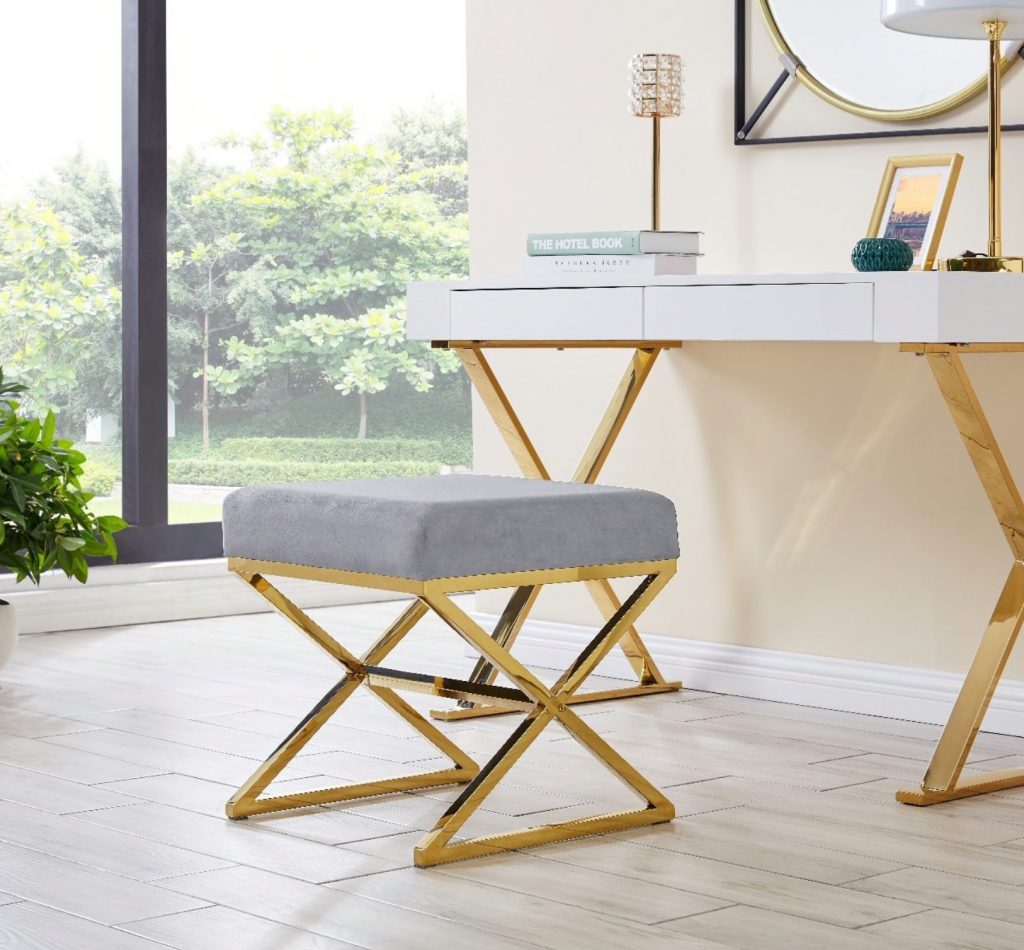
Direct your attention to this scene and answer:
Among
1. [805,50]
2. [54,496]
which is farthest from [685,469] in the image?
[54,496]

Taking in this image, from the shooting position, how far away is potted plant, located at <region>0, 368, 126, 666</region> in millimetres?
3646

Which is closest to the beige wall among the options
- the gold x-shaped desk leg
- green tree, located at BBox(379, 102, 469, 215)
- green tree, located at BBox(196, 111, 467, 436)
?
the gold x-shaped desk leg

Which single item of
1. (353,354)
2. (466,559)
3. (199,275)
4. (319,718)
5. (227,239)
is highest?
(227,239)

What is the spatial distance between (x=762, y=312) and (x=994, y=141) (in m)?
0.47

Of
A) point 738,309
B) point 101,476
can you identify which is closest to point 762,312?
point 738,309

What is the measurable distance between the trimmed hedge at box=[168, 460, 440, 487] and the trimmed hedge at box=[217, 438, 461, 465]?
1cm

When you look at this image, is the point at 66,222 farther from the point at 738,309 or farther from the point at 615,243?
the point at 738,309

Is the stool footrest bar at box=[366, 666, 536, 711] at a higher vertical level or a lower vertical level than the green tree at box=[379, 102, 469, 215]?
lower

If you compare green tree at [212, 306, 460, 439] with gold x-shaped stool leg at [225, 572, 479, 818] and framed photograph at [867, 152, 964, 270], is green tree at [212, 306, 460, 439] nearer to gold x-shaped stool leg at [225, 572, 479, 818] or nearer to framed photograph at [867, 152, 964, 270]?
framed photograph at [867, 152, 964, 270]

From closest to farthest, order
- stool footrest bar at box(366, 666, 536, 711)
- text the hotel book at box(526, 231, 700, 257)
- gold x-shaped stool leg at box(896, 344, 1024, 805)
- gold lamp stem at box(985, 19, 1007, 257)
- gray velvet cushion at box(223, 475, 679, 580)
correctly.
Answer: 1. gray velvet cushion at box(223, 475, 679, 580)
2. stool footrest bar at box(366, 666, 536, 711)
3. gold x-shaped stool leg at box(896, 344, 1024, 805)
4. gold lamp stem at box(985, 19, 1007, 257)
5. text the hotel book at box(526, 231, 700, 257)

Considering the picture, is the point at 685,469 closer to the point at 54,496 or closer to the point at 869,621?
the point at 869,621

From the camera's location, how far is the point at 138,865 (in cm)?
234

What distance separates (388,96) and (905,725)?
3.00m

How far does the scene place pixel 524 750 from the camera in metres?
2.40
